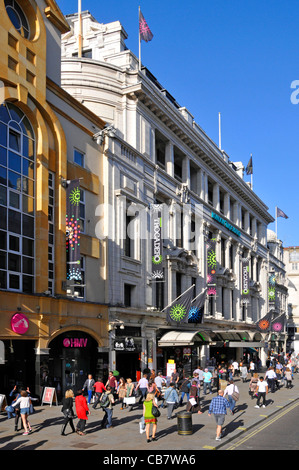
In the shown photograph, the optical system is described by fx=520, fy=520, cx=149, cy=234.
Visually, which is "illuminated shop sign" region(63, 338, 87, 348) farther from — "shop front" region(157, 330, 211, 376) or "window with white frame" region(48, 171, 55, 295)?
"shop front" region(157, 330, 211, 376)

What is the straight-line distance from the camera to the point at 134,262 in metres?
34.7

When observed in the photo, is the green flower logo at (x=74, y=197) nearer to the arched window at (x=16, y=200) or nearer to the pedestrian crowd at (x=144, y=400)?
the arched window at (x=16, y=200)

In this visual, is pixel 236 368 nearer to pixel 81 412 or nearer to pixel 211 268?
pixel 211 268

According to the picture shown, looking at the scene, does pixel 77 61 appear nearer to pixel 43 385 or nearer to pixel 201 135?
pixel 201 135

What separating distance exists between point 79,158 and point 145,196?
25.6ft

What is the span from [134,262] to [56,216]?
28.9ft

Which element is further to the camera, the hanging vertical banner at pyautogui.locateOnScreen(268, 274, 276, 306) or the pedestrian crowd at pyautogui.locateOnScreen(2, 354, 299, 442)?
the hanging vertical banner at pyautogui.locateOnScreen(268, 274, 276, 306)

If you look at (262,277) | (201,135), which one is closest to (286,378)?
(201,135)

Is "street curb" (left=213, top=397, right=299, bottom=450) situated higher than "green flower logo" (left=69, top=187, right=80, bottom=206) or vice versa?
"green flower logo" (left=69, top=187, right=80, bottom=206)

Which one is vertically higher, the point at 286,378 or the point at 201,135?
the point at 201,135

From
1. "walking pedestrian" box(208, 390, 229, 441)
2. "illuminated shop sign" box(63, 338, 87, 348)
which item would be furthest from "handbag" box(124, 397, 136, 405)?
"walking pedestrian" box(208, 390, 229, 441)

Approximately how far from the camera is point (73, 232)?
2739cm

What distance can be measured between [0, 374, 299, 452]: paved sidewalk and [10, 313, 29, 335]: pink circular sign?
3.60 meters

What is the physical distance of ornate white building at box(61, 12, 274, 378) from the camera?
33000mm
